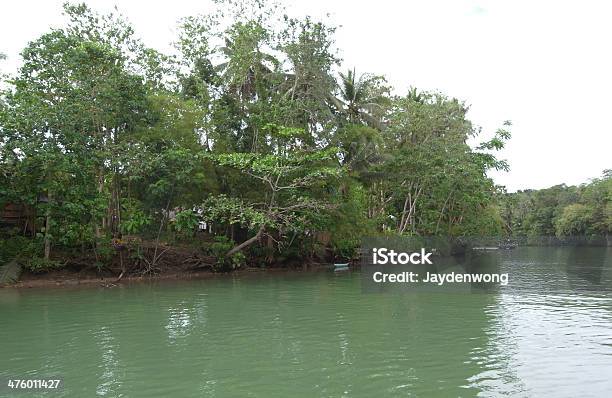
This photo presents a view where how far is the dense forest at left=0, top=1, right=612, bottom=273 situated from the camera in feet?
55.8

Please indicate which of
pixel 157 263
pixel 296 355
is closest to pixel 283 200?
pixel 157 263

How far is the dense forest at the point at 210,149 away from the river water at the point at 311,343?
395cm

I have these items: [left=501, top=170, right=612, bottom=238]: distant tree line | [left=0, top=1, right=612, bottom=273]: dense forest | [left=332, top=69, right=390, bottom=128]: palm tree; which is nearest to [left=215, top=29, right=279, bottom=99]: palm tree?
[left=0, top=1, right=612, bottom=273]: dense forest

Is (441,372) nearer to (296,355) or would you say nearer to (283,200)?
(296,355)

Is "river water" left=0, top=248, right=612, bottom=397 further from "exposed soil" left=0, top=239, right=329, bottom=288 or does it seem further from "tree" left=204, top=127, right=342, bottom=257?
"tree" left=204, top=127, right=342, bottom=257

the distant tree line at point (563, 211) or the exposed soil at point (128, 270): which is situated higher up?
the distant tree line at point (563, 211)

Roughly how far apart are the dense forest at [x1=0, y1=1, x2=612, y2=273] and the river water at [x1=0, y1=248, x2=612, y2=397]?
395 centimetres

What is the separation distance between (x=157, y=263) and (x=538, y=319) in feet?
47.9

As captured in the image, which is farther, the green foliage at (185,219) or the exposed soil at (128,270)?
the green foliage at (185,219)

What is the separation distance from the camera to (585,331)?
9.77 metres

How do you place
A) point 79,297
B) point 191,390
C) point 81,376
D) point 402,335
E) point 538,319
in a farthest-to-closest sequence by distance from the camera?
point 79,297 < point 538,319 < point 402,335 < point 81,376 < point 191,390

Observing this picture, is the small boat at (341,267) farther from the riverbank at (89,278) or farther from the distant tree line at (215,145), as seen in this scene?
the riverbank at (89,278)

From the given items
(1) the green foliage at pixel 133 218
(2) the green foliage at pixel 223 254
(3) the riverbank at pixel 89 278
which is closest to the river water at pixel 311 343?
(3) the riverbank at pixel 89 278

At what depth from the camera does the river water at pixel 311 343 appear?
6.47 metres
